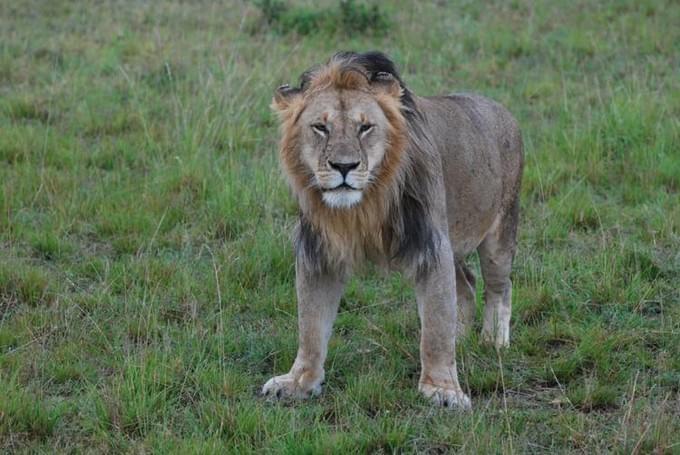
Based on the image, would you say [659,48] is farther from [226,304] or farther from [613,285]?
[226,304]

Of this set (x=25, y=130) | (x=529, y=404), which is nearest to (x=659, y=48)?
(x=25, y=130)

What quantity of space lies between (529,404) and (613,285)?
1.21 meters

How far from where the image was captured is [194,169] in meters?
6.88

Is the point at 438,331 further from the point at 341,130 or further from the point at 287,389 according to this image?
the point at 341,130

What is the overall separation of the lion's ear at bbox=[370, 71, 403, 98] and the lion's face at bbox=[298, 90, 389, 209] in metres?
0.06

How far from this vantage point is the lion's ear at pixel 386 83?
14.3 feet

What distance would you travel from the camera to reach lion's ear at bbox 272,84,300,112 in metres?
4.44

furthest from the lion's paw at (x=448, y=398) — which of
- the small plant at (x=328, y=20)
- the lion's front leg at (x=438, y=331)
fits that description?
the small plant at (x=328, y=20)

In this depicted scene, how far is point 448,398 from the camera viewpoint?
4438mm

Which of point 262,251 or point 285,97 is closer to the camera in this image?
point 285,97

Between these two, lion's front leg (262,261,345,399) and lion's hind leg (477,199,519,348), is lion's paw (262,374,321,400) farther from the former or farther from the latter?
lion's hind leg (477,199,519,348)

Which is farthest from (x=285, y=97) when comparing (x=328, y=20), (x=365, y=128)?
(x=328, y=20)

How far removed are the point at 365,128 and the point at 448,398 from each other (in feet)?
3.46

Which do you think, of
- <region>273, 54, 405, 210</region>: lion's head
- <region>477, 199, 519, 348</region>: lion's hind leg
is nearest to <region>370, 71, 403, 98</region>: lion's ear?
<region>273, 54, 405, 210</region>: lion's head
